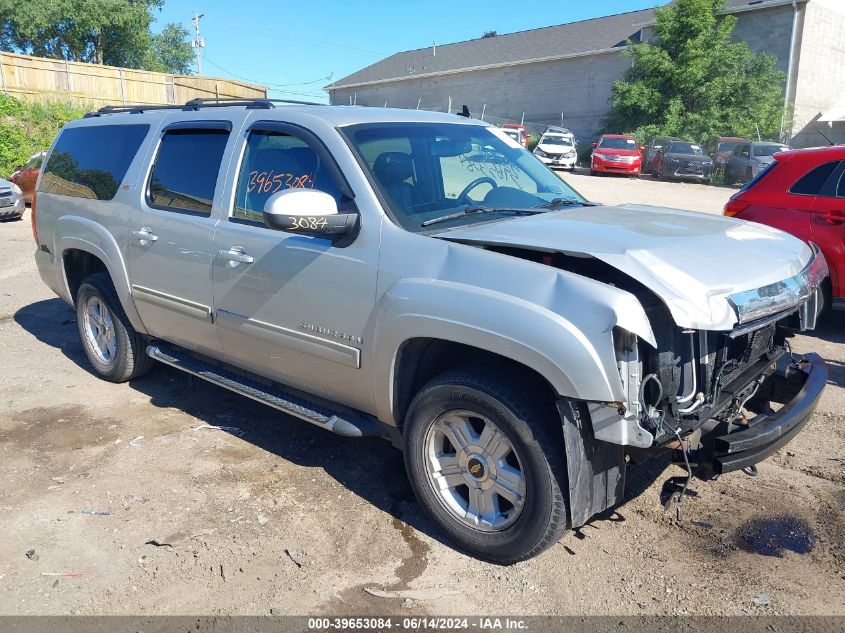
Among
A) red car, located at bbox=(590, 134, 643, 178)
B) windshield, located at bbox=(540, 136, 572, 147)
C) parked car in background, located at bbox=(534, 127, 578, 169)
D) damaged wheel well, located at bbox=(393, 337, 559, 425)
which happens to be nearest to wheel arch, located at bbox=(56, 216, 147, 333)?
damaged wheel well, located at bbox=(393, 337, 559, 425)

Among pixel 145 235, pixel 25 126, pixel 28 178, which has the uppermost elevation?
pixel 25 126

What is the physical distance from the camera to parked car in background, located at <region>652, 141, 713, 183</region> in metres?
27.3

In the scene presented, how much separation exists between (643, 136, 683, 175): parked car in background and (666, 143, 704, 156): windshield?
105 cm

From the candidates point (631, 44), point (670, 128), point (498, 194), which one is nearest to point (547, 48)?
point (631, 44)

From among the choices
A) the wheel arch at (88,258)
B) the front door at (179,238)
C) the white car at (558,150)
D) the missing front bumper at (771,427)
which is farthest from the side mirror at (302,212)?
the white car at (558,150)

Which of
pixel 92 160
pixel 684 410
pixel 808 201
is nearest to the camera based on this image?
pixel 684 410

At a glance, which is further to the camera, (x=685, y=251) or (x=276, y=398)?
(x=276, y=398)

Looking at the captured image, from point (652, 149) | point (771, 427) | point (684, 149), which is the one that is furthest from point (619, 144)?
point (771, 427)

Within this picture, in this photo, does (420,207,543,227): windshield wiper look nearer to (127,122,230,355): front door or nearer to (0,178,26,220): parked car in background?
(127,122,230,355): front door

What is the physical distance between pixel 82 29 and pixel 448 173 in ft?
152

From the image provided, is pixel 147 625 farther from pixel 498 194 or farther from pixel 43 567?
pixel 498 194

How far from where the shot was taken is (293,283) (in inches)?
155

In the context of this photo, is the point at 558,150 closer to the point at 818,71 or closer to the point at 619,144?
the point at 619,144

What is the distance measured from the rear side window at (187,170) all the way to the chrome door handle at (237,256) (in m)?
0.41
